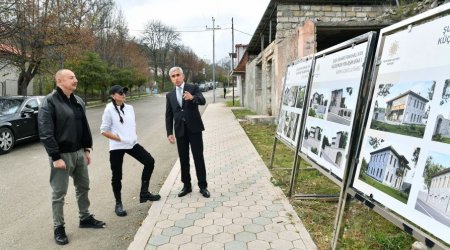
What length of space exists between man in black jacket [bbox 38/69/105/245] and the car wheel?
6.51 meters

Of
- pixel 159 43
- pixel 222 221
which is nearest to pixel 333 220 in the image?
pixel 222 221

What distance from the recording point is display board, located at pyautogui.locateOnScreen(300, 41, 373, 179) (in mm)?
3580

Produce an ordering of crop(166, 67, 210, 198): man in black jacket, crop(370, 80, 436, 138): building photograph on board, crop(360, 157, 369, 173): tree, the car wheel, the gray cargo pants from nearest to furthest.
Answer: crop(370, 80, 436, 138): building photograph on board → crop(360, 157, 369, 173): tree → the gray cargo pants → crop(166, 67, 210, 198): man in black jacket → the car wheel

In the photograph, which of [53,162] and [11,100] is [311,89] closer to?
[53,162]

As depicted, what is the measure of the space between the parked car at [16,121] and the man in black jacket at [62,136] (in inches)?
260

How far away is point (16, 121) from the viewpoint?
10086 millimetres

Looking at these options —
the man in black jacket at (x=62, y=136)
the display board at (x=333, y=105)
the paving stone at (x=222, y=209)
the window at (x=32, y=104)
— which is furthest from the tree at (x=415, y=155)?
the window at (x=32, y=104)

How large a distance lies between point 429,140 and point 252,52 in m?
24.1

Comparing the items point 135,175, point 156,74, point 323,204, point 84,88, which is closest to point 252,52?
point 84,88

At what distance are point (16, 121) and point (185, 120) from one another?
710 centimetres

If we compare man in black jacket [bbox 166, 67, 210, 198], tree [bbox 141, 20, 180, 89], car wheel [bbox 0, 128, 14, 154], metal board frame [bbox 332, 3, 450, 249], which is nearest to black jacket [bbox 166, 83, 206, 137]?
man in black jacket [bbox 166, 67, 210, 198]

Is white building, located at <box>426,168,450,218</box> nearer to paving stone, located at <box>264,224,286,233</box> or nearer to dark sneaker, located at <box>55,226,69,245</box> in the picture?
paving stone, located at <box>264,224,286,233</box>

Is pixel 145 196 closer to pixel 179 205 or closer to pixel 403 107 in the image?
pixel 179 205

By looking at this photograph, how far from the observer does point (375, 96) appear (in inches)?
121
